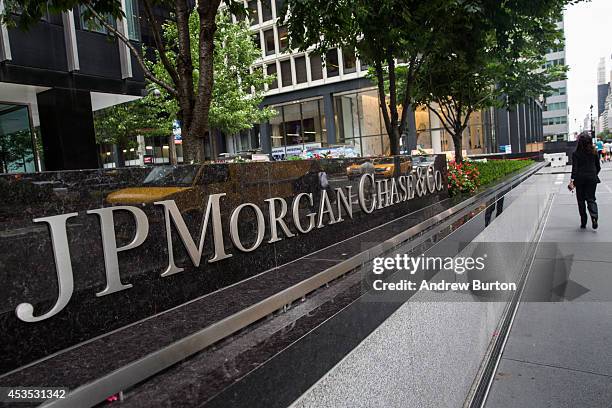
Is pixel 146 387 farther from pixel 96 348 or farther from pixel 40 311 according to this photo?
pixel 40 311

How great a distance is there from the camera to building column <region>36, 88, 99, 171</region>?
505 inches

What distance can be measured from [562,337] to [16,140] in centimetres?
1580

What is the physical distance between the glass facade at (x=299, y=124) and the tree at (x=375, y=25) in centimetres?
3221

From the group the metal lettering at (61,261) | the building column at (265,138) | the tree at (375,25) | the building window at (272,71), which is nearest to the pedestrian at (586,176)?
Result: the tree at (375,25)

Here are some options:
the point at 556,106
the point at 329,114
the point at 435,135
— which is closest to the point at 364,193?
the point at 329,114

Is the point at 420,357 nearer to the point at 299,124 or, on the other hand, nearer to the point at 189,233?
the point at 189,233

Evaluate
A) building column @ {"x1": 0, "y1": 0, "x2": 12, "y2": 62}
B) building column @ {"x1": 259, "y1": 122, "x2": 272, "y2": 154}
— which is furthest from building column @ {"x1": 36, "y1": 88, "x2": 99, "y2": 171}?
building column @ {"x1": 259, "y1": 122, "x2": 272, "y2": 154}

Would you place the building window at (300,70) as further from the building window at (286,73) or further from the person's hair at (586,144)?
the person's hair at (586,144)

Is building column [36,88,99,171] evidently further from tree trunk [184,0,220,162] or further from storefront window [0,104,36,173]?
tree trunk [184,0,220,162]

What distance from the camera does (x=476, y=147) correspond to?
4134cm

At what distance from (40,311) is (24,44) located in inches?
498

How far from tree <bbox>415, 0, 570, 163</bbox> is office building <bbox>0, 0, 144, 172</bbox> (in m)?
9.54

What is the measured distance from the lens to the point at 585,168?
28.6ft

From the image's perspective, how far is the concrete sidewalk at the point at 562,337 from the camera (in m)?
3.13
